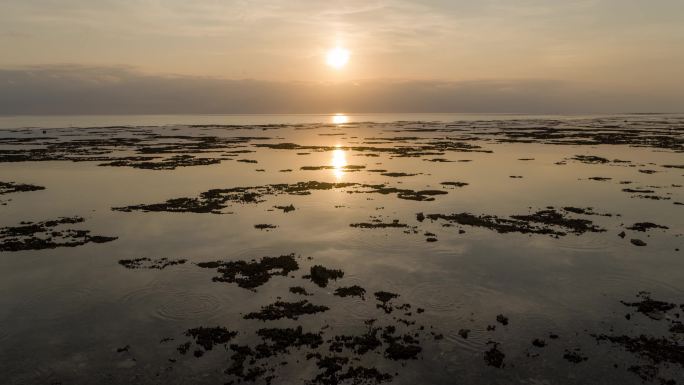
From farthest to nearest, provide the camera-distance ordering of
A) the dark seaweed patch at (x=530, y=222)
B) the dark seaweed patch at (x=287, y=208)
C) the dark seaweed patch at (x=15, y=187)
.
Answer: the dark seaweed patch at (x=15, y=187) → the dark seaweed patch at (x=287, y=208) → the dark seaweed patch at (x=530, y=222)

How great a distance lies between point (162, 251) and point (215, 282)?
5.53m

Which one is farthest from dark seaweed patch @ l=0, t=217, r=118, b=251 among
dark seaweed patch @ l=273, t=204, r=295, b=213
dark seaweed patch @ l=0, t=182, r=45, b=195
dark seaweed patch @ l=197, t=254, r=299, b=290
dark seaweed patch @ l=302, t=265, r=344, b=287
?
dark seaweed patch @ l=0, t=182, r=45, b=195

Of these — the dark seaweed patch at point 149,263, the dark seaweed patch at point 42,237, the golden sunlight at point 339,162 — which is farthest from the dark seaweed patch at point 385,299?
the golden sunlight at point 339,162

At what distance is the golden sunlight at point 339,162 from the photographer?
162ft

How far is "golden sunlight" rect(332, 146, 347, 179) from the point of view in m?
49.3

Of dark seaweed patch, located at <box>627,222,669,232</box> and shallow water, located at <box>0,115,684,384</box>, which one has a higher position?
dark seaweed patch, located at <box>627,222,669,232</box>

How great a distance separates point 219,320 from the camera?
614 inches

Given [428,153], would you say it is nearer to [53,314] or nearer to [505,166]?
[505,166]

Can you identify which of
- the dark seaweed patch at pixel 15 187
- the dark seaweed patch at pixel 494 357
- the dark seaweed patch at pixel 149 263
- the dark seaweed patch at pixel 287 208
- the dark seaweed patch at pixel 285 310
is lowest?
the dark seaweed patch at pixel 494 357

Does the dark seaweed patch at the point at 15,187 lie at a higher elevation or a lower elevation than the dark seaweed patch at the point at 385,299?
higher

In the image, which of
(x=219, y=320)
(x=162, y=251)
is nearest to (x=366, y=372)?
(x=219, y=320)

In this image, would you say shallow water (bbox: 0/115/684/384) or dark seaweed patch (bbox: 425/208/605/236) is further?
dark seaweed patch (bbox: 425/208/605/236)

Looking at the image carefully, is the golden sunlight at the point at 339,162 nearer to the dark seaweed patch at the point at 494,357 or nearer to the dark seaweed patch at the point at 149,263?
the dark seaweed patch at the point at 149,263

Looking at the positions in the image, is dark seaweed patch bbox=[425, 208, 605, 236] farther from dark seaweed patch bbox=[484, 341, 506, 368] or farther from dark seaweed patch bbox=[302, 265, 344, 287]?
dark seaweed patch bbox=[484, 341, 506, 368]
